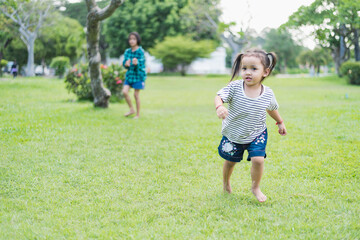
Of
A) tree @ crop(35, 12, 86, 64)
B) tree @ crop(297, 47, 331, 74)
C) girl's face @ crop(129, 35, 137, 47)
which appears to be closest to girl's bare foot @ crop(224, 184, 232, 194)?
girl's face @ crop(129, 35, 137, 47)

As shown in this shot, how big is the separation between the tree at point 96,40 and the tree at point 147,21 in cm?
2892

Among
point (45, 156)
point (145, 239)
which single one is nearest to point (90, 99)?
point (45, 156)

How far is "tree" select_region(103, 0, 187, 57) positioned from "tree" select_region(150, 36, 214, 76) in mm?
1887

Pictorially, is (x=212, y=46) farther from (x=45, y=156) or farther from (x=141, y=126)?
(x=45, y=156)

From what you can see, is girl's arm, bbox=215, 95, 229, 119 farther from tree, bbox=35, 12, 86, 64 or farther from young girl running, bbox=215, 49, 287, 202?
tree, bbox=35, 12, 86, 64

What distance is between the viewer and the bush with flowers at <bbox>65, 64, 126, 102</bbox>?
430 inches

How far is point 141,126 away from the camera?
6812mm

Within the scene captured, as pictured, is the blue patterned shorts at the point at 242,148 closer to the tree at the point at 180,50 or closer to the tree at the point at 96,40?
the tree at the point at 96,40

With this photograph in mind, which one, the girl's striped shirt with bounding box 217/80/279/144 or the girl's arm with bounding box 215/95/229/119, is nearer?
the girl's arm with bounding box 215/95/229/119

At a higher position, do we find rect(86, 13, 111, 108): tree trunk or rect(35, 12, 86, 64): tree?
rect(35, 12, 86, 64): tree

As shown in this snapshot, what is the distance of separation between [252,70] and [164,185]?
1.45 metres

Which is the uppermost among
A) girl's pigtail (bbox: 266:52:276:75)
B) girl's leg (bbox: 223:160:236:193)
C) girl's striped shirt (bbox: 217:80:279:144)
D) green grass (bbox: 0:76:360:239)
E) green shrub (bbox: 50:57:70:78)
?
green shrub (bbox: 50:57:70:78)

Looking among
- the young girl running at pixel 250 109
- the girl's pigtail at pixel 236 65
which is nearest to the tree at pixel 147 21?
the girl's pigtail at pixel 236 65

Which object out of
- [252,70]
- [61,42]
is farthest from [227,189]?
[61,42]
